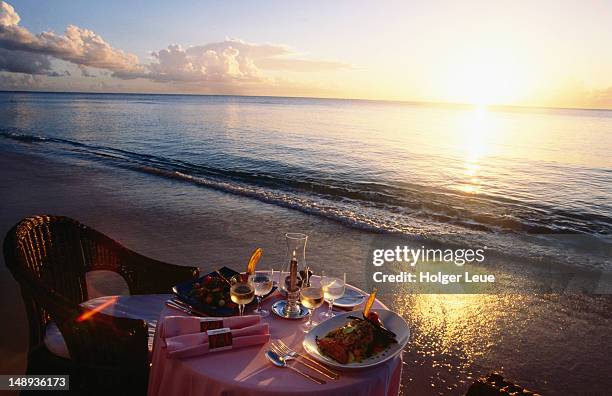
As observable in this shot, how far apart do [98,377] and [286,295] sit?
119 centimetres

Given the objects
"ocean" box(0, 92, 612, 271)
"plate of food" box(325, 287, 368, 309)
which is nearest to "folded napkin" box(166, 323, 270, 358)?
"plate of food" box(325, 287, 368, 309)

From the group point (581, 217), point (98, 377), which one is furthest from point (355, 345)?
point (581, 217)

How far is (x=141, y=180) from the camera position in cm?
1270

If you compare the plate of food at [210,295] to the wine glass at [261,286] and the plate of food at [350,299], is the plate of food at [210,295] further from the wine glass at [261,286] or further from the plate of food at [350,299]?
the plate of food at [350,299]

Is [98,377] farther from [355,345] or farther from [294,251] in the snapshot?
Answer: [355,345]

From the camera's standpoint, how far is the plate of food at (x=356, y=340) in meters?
2.06

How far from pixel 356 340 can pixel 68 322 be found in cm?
169

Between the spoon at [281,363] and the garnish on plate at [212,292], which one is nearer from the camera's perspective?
the spoon at [281,363]

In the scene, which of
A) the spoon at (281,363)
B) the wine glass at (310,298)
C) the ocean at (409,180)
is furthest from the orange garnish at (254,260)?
the ocean at (409,180)

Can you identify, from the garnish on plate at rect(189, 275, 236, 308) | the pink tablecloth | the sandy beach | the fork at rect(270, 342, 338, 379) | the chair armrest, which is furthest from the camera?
the sandy beach

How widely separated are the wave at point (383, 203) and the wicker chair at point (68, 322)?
635cm

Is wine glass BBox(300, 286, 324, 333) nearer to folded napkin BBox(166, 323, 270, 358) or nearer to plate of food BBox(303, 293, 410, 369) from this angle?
plate of food BBox(303, 293, 410, 369)

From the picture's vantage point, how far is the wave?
9.75 m

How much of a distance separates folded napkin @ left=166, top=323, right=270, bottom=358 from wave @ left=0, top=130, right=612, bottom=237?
669 cm
